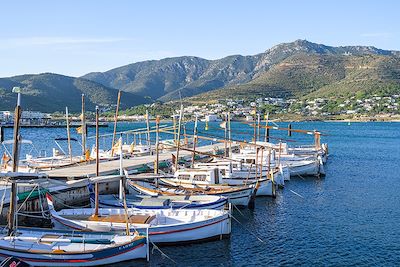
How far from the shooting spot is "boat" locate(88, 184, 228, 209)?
36.6m

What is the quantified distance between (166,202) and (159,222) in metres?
3.73

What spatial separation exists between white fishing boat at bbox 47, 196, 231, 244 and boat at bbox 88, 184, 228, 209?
5.34 feet

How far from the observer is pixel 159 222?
33688 millimetres

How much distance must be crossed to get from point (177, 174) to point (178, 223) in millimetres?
15793

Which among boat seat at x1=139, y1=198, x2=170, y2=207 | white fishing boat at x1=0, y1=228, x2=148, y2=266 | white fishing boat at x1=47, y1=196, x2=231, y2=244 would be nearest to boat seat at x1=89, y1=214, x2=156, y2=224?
white fishing boat at x1=47, y1=196, x2=231, y2=244

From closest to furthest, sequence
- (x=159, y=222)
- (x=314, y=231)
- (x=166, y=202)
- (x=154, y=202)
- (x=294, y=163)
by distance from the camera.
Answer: (x=159, y=222) < (x=314, y=231) < (x=166, y=202) < (x=154, y=202) < (x=294, y=163)

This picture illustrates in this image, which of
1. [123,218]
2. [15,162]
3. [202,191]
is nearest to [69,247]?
[123,218]

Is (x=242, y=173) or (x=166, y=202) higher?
(x=242, y=173)

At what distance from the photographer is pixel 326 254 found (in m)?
32.0

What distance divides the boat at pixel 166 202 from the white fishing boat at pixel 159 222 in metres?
1.63

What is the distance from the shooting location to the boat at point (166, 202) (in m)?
36.6

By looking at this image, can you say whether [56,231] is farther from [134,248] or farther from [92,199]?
[92,199]

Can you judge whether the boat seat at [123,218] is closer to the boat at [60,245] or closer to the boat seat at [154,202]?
the boat at [60,245]

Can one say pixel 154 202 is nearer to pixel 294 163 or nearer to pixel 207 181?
pixel 207 181
